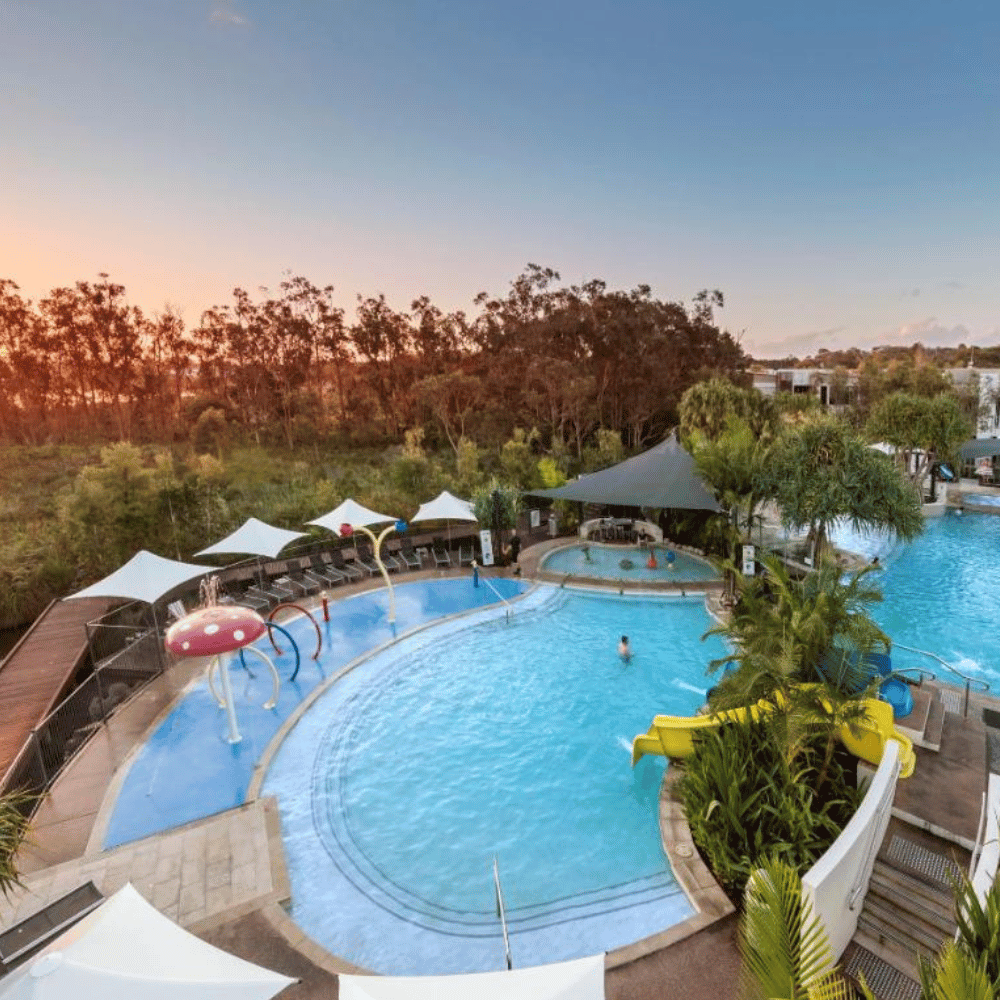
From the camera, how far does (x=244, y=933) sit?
6.65 metres

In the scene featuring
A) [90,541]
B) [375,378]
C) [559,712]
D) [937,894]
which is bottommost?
[559,712]

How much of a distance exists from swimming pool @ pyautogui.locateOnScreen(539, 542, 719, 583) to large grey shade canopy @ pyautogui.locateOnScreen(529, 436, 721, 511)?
188 centimetres

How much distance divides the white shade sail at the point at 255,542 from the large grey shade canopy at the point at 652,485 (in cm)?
934

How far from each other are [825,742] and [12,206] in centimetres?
2389

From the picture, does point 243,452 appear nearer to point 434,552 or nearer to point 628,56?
point 434,552

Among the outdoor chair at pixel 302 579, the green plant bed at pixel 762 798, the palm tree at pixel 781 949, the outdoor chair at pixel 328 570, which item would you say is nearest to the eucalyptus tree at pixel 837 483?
the green plant bed at pixel 762 798

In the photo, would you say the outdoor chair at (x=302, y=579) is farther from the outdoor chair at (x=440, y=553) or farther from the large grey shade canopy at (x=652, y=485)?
the large grey shade canopy at (x=652, y=485)

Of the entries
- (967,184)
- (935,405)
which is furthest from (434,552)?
(967,184)

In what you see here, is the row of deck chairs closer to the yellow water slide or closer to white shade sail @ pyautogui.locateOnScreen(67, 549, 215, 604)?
white shade sail @ pyautogui.locateOnScreen(67, 549, 215, 604)

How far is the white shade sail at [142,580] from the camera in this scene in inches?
516

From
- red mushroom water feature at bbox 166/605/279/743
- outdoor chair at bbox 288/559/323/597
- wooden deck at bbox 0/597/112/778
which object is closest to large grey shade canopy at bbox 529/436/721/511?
outdoor chair at bbox 288/559/323/597

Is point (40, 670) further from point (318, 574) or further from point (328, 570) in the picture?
point (328, 570)

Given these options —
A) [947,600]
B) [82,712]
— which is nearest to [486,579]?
[82,712]

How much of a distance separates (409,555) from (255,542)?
595 centimetres
